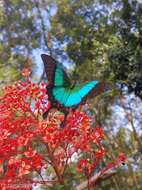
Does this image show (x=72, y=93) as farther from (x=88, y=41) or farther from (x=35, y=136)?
(x=88, y=41)

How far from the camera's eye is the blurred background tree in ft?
58.5

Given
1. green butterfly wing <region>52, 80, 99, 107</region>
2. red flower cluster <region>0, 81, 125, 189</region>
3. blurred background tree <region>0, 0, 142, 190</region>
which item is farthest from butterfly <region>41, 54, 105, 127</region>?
blurred background tree <region>0, 0, 142, 190</region>

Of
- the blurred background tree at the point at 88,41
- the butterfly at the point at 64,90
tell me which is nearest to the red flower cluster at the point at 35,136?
the butterfly at the point at 64,90

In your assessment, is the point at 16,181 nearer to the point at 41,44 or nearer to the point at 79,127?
the point at 79,127

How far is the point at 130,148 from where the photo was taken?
27.8 meters

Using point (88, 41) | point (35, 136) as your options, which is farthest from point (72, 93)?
point (88, 41)

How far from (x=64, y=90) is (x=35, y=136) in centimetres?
75

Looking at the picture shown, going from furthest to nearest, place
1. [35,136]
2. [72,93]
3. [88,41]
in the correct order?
1. [88,41]
2. [72,93]
3. [35,136]

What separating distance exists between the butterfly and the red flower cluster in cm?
11

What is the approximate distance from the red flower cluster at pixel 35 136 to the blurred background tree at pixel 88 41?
11.7 meters

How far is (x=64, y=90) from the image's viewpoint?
595 centimetres

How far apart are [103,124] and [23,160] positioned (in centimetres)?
1957

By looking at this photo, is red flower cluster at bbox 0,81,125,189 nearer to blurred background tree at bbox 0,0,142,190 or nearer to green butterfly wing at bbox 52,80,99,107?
green butterfly wing at bbox 52,80,99,107

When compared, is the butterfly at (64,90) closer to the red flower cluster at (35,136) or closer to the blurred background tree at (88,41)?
the red flower cluster at (35,136)
